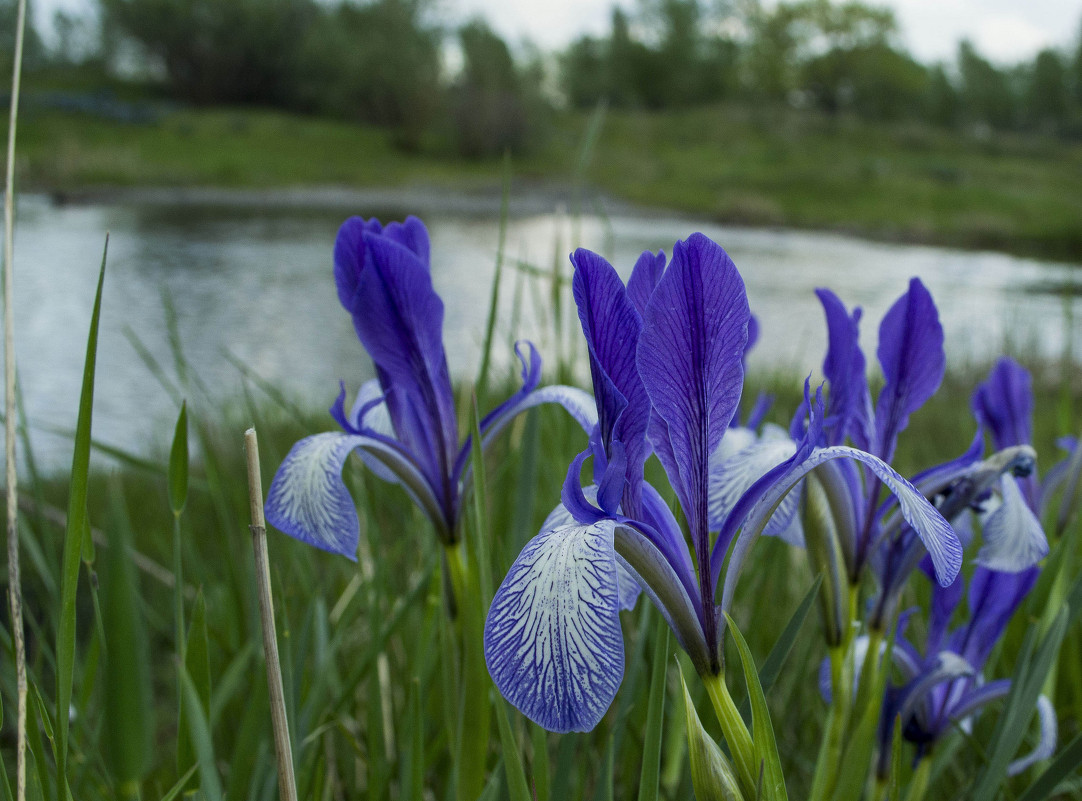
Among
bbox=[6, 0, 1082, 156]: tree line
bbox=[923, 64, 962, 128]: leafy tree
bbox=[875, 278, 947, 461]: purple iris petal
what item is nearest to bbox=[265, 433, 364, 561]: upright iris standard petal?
bbox=[875, 278, 947, 461]: purple iris petal

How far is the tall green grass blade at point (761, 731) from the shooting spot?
1.42 feet

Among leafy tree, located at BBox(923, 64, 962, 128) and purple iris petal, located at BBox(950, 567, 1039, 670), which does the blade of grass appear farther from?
leafy tree, located at BBox(923, 64, 962, 128)

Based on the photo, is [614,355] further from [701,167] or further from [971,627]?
[701,167]

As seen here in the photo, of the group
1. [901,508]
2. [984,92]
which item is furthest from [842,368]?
[984,92]

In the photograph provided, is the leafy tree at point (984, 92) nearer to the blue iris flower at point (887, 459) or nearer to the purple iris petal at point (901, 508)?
the blue iris flower at point (887, 459)

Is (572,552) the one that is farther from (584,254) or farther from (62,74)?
(62,74)

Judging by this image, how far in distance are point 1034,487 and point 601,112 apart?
2.35ft

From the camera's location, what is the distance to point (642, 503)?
0.49m

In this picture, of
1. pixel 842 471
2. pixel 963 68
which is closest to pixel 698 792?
pixel 842 471

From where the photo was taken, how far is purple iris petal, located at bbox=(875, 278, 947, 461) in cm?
67

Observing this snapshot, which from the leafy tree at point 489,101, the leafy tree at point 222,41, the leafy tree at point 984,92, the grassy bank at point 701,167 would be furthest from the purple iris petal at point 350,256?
the leafy tree at point 984,92

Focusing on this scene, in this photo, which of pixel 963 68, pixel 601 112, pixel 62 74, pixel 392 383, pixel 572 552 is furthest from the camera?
pixel 963 68

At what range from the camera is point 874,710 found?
0.59m

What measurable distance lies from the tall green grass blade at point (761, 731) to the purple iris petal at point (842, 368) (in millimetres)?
259
